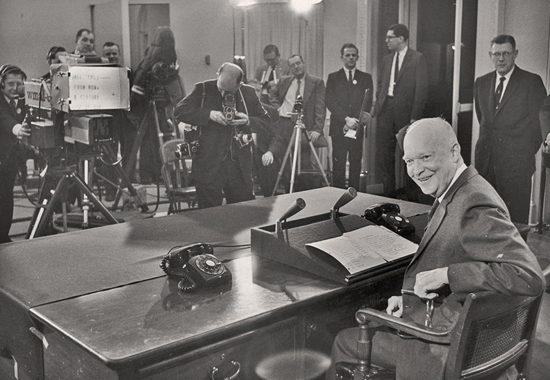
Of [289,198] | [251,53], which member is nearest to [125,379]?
[289,198]

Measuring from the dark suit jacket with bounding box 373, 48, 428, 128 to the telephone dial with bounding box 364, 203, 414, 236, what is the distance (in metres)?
3.17

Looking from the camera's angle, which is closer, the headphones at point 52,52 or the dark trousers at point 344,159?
the headphones at point 52,52

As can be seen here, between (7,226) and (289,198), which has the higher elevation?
(289,198)

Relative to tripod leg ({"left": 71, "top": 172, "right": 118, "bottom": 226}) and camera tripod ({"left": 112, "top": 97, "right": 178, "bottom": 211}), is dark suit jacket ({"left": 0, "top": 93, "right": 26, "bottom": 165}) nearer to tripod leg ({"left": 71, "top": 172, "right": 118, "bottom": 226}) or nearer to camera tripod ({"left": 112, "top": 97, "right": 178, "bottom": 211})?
tripod leg ({"left": 71, "top": 172, "right": 118, "bottom": 226})

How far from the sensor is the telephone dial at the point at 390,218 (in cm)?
297

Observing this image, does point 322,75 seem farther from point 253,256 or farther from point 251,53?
point 253,256

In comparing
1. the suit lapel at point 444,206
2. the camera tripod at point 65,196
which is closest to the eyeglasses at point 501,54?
the camera tripod at point 65,196

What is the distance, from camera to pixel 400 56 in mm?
6238

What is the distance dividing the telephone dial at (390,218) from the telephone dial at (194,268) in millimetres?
905

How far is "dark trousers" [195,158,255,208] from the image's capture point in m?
5.30

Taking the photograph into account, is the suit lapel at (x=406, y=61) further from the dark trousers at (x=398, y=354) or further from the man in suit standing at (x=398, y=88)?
the dark trousers at (x=398, y=354)

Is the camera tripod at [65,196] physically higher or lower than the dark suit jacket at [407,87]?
lower

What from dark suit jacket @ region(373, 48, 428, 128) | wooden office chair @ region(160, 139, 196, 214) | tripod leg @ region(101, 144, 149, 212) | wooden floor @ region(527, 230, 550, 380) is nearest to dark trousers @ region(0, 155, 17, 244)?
tripod leg @ region(101, 144, 149, 212)

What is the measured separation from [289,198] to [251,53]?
200 cm
